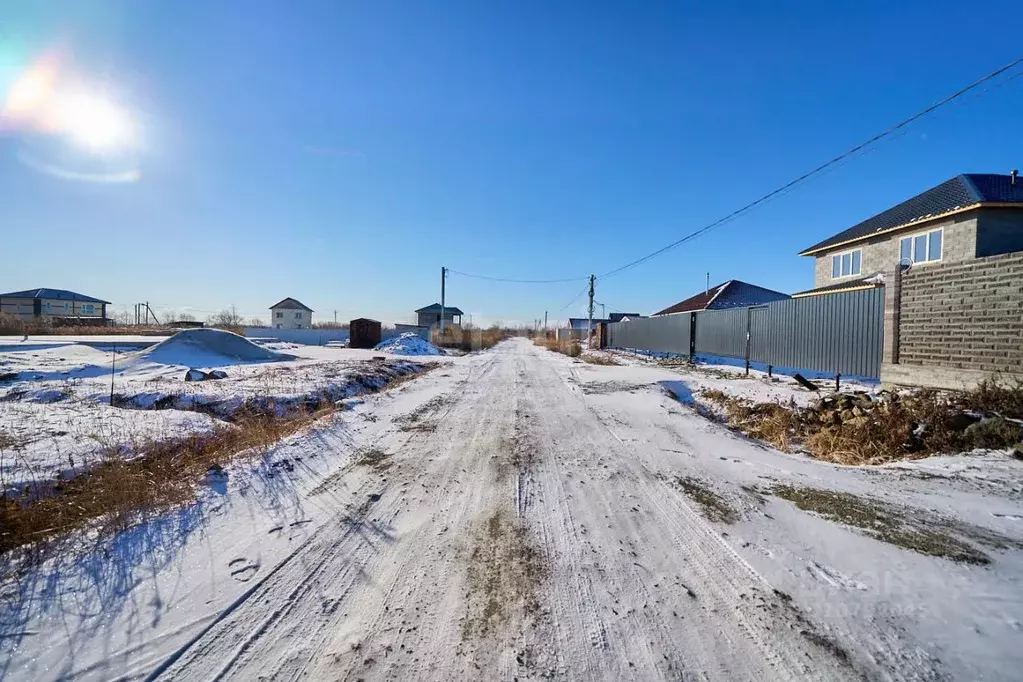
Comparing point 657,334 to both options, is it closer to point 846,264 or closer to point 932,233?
point 846,264

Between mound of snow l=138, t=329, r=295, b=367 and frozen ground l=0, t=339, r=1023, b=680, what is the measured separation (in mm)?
14251

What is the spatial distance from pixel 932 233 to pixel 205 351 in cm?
3052

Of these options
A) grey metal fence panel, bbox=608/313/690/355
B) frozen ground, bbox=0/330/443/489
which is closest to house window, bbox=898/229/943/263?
grey metal fence panel, bbox=608/313/690/355

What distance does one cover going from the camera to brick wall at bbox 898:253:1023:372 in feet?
19.8

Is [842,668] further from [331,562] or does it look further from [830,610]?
[331,562]

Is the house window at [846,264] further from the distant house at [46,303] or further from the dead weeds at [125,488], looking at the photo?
the distant house at [46,303]

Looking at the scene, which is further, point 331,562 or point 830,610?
point 331,562

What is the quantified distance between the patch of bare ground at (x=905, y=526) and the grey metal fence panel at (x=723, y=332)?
37.3 ft

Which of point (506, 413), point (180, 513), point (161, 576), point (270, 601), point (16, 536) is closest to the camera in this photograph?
point (270, 601)

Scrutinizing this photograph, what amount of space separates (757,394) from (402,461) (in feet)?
25.8

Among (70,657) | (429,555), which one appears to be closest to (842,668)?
(429,555)

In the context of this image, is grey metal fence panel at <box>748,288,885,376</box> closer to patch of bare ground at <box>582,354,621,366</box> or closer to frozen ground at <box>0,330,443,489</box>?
patch of bare ground at <box>582,354,621,366</box>

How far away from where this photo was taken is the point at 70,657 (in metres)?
2.00

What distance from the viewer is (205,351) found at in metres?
17.6
